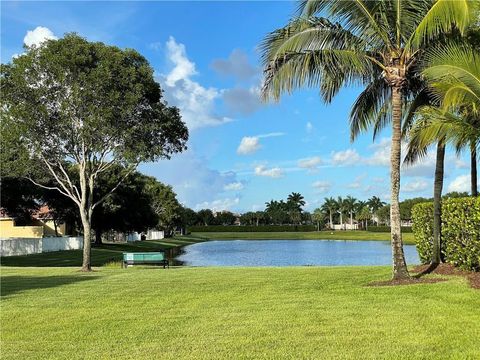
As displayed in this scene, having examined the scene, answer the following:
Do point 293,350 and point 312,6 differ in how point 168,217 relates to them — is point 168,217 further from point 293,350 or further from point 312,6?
point 293,350

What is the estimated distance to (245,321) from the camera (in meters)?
8.26

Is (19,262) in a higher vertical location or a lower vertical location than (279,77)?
lower

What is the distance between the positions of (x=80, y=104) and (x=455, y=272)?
1435 cm

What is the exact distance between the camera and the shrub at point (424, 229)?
15693 mm

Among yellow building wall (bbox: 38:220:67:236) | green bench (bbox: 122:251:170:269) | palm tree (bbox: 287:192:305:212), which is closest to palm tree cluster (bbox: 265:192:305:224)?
palm tree (bbox: 287:192:305:212)

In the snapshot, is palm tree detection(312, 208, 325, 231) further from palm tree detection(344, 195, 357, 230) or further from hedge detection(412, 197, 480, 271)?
hedge detection(412, 197, 480, 271)

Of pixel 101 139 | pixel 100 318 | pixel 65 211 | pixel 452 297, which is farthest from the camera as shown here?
pixel 65 211

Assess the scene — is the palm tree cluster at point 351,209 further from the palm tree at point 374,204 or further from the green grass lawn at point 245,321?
the green grass lawn at point 245,321

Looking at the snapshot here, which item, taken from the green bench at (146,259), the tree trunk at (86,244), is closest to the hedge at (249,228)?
the green bench at (146,259)

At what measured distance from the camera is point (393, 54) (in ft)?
41.4

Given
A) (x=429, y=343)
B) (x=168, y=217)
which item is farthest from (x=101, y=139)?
(x=168, y=217)

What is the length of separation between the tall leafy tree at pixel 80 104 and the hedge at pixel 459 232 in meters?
11.5

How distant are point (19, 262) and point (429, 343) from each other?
28.1 m

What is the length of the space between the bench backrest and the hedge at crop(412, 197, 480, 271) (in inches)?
450
